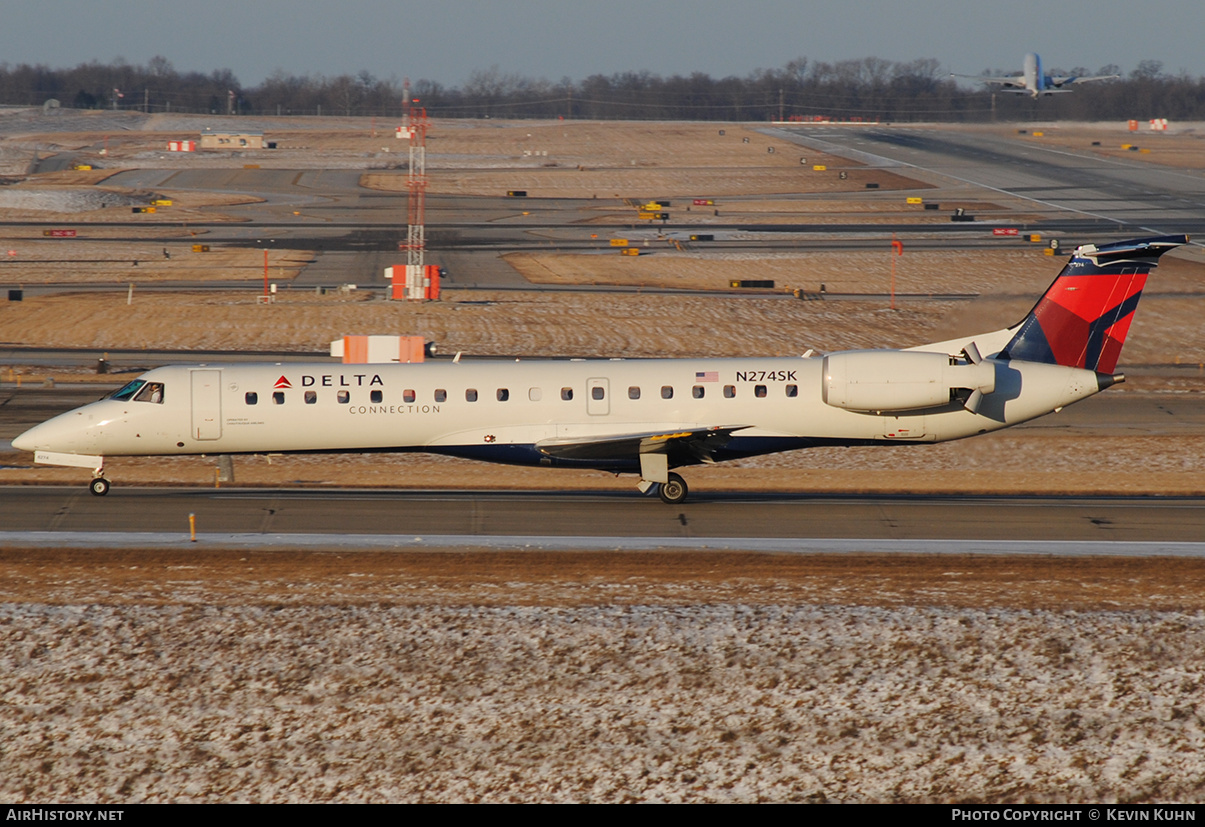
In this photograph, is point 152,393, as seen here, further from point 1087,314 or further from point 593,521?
point 1087,314

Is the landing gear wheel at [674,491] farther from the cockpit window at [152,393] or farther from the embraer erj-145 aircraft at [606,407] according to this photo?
the cockpit window at [152,393]

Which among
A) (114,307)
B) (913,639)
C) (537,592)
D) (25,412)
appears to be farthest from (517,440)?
(114,307)

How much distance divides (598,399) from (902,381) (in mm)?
6996

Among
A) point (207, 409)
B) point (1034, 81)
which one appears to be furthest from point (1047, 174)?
point (207, 409)

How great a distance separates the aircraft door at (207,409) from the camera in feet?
93.7

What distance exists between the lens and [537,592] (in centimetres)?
2134

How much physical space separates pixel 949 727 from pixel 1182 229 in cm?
8096

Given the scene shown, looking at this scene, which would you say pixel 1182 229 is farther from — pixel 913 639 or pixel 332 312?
pixel 913 639

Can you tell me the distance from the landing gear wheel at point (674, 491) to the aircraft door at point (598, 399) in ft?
7.62

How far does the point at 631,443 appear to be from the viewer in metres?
27.9

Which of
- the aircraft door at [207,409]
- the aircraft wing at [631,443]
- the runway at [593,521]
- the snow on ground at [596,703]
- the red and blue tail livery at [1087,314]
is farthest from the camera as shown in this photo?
the red and blue tail livery at [1087,314]

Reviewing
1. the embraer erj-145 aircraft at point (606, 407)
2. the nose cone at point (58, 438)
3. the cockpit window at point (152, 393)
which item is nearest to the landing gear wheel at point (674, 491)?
the embraer erj-145 aircraft at point (606, 407)

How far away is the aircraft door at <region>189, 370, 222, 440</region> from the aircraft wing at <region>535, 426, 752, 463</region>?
25.0 ft

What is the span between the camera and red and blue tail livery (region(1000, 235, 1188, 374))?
28.9 m
